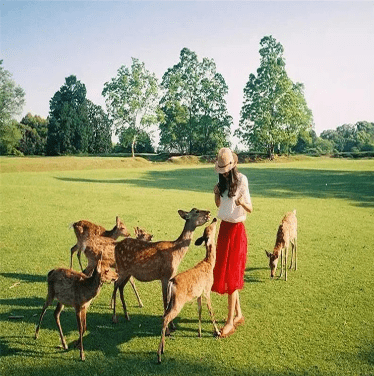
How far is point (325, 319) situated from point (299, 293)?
3.59 feet

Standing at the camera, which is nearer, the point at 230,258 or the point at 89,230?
the point at 230,258

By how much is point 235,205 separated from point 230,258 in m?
0.82

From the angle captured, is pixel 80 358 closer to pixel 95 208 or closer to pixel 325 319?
pixel 325 319

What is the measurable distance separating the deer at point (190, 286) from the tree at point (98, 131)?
2764 inches

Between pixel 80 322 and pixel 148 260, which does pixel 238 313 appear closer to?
pixel 148 260

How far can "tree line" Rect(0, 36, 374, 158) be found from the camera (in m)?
56.8

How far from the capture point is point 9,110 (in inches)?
2474

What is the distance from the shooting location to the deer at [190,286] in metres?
4.92

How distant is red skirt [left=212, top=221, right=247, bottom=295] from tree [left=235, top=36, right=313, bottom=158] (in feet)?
170

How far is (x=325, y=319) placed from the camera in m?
6.01

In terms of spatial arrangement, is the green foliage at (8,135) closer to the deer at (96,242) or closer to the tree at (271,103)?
the tree at (271,103)

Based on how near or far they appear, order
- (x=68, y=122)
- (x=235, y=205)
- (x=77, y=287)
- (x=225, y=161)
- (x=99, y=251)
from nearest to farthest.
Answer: (x=77, y=287)
(x=225, y=161)
(x=235, y=205)
(x=99, y=251)
(x=68, y=122)

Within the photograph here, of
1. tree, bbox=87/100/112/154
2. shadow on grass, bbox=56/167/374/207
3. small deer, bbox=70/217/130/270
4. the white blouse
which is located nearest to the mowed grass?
small deer, bbox=70/217/130/270

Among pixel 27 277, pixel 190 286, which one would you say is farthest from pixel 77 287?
pixel 27 277
